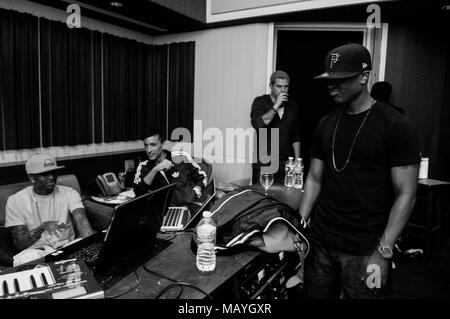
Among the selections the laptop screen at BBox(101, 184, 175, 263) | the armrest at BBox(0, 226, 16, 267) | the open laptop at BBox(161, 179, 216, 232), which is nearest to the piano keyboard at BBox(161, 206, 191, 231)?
the open laptop at BBox(161, 179, 216, 232)

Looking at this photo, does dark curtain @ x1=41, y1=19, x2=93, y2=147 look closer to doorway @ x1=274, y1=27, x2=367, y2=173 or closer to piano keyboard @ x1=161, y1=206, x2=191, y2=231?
piano keyboard @ x1=161, y1=206, x2=191, y2=231

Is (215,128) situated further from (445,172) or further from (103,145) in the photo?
(445,172)

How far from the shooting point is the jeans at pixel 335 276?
1.45m

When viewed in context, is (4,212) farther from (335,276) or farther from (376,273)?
(376,273)

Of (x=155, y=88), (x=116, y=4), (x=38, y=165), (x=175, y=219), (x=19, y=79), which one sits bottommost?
(x=175, y=219)

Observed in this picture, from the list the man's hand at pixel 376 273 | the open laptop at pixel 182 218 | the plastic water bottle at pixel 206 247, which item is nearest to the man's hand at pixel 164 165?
the open laptop at pixel 182 218

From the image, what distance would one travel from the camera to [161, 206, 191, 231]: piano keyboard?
1897mm

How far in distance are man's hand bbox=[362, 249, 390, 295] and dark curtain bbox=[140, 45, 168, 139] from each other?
12.4ft

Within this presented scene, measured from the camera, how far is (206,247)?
4.53 feet

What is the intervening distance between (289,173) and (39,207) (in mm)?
2117

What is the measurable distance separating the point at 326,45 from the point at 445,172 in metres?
2.26

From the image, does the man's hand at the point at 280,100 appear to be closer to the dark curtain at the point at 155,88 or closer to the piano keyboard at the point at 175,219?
the piano keyboard at the point at 175,219

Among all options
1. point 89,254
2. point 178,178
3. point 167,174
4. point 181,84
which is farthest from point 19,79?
point 89,254
